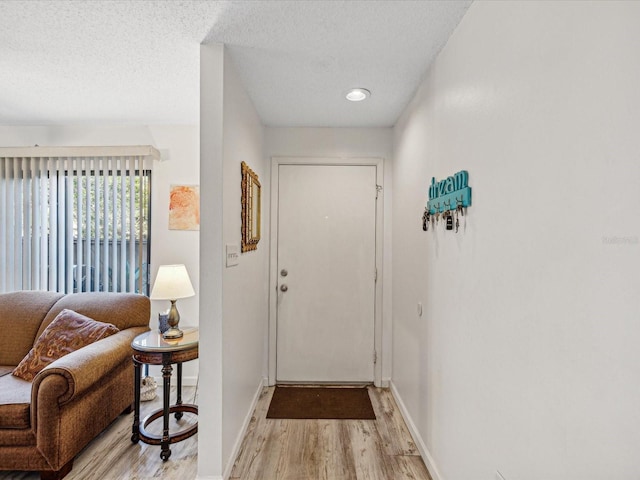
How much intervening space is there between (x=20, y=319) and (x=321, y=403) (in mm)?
2380

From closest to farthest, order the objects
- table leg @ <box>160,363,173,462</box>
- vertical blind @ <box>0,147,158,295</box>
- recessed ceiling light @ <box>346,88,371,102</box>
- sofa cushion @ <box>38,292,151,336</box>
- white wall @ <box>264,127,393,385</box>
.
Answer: table leg @ <box>160,363,173,462</box> → recessed ceiling light @ <box>346,88,371,102</box> → sofa cushion @ <box>38,292,151,336</box> → vertical blind @ <box>0,147,158,295</box> → white wall @ <box>264,127,393,385</box>

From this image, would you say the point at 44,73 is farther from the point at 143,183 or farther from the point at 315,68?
the point at 315,68

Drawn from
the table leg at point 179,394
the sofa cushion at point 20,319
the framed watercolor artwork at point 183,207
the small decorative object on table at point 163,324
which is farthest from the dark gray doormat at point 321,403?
the sofa cushion at point 20,319

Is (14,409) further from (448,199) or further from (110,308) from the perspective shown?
(448,199)

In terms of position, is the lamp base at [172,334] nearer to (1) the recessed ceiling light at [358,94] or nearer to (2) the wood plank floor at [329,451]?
(2) the wood plank floor at [329,451]

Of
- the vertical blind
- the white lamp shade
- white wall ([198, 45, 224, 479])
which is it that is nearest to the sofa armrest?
the white lamp shade

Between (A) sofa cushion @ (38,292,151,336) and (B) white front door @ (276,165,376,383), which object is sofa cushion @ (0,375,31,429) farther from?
(B) white front door @ (276,165,376,383)

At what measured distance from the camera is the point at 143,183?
3277 mm

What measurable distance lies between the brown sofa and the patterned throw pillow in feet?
0.26

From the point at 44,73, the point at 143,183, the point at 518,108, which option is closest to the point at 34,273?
the point at 143,183

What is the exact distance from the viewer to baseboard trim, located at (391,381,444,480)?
6.55ft

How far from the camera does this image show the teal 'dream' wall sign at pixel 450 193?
1.61 metres

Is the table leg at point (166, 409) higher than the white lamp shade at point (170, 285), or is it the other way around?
the white lamp shade at point (170, 285)

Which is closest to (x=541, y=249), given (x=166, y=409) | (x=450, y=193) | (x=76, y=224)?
(x=450, y=193)
